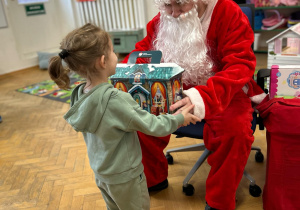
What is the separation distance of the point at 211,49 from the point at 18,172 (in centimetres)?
156

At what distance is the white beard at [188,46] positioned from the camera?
55.3 inches

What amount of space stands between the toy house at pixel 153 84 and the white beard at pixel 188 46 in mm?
302

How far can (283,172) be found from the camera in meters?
1.27

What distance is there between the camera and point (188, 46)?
1.42 meters

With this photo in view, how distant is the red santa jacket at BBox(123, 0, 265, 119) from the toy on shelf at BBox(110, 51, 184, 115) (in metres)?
0.12

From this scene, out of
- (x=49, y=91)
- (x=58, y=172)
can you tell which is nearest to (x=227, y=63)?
(x=58, y=172)

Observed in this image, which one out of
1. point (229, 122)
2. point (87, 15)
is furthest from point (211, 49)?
point (87, 15)

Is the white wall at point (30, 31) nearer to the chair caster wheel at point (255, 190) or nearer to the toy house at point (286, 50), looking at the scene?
the toy house at point (286, 50)

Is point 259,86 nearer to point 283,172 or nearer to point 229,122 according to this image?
point 229,122

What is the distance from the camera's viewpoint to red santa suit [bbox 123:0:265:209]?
1.20 metres

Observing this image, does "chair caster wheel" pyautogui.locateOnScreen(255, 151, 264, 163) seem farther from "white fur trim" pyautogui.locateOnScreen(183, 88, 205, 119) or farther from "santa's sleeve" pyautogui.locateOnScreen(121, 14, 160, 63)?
"santa's sleeve" pyautogui.locateOnScreen(121, 14, 160, 63)

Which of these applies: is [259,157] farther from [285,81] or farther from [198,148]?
[285,81]

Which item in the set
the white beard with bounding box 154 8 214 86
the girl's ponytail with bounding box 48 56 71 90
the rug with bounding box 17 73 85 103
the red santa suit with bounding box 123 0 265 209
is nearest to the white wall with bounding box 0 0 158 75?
the rug with bounding box 17 73 85 103

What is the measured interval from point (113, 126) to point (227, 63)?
652 millimetres
